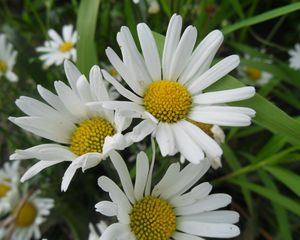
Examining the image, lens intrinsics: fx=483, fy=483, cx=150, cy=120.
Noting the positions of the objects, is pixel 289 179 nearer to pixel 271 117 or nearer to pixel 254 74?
pixel 271 117

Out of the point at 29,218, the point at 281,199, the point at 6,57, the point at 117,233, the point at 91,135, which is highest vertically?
the point at 6,57

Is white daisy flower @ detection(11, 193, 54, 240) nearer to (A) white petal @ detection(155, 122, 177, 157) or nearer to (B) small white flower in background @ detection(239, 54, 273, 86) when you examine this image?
(A) white petal @ detection(155, 122, 177, 157)

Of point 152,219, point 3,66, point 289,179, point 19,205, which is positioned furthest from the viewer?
point 3,66

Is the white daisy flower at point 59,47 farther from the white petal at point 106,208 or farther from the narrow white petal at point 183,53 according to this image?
the white petal at point 106,208

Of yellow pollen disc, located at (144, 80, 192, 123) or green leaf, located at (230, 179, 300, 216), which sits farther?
green leaf, located at (230, 179, 300, 216)

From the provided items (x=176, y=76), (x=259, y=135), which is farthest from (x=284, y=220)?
(x=176, y=76)

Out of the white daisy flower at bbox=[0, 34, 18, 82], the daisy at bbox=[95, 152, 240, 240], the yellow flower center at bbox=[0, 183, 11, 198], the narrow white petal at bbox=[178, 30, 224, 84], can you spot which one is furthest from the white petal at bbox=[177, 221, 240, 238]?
the white daisy flower at bbox=[0, 34, 18, 82]

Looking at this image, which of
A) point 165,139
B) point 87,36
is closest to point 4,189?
point 87,36

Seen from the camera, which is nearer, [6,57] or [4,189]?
[4,189]
